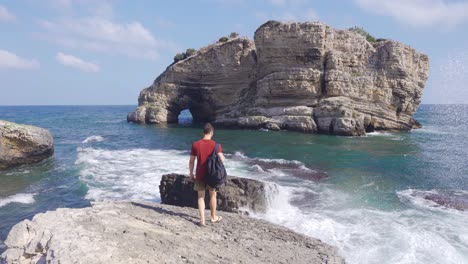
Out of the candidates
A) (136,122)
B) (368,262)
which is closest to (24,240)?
(368,262)

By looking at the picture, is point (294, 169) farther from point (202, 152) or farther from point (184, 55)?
point (184, 55)

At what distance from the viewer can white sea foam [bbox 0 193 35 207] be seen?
47.9ft

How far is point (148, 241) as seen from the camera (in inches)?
280

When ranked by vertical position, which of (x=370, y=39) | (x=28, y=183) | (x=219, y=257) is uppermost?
(x=370, y=39)

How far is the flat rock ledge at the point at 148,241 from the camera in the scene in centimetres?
645

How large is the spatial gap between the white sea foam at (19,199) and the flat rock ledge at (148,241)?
774cm

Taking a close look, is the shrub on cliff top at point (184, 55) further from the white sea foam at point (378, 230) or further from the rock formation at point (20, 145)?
the white sea foam at point (378, 230)

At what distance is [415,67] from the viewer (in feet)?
144

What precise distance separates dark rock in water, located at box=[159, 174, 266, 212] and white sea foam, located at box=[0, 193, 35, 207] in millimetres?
6813

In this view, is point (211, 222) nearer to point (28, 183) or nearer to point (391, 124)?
point (28, 183)

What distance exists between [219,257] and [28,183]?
577 inches

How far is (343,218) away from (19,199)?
41.5ft

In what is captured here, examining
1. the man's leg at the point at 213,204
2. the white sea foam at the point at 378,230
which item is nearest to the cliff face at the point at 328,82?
the white sea foam at the point at 378,230

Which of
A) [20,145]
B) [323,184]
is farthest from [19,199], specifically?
[323,184]
